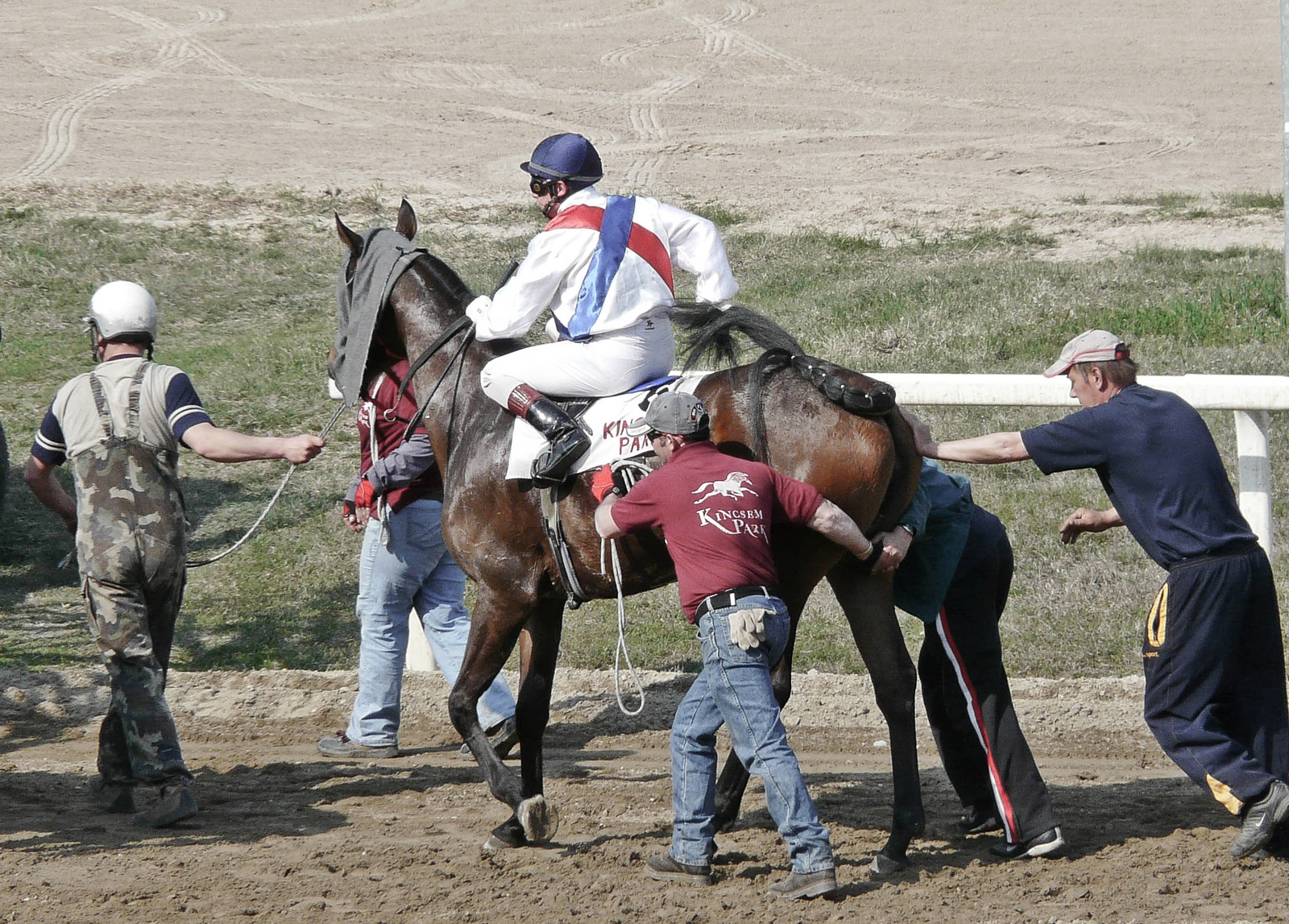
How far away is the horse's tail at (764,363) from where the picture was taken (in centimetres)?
489

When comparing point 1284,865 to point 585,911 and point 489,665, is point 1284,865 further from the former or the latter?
point 489,665

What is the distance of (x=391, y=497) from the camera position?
6484mm

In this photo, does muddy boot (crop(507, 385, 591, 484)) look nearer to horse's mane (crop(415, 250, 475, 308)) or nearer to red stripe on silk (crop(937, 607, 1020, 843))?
horse's mane (crop(415, 250, 475, 308))

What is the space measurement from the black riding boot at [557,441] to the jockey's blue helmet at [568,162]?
0.88 metres

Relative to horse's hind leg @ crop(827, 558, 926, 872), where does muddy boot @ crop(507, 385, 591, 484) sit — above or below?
above

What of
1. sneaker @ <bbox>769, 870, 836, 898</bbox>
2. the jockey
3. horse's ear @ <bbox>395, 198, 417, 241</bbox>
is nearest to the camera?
sneaker @ <bbox>769, 870, 836, 898</bbox>

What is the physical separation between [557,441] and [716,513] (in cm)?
82

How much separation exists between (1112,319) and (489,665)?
768cm

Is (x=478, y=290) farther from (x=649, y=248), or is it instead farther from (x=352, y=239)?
(x=649, y=248)

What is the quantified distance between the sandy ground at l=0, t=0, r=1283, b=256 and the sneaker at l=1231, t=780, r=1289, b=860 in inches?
450

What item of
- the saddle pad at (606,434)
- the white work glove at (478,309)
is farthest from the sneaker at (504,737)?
the white work glove at (478,309)

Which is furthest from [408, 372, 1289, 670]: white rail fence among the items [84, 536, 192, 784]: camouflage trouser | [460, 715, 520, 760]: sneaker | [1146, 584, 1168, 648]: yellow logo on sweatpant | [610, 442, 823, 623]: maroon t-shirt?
[84, 536, 192, 784]: camouflage trouser

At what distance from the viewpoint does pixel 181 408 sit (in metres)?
5.56

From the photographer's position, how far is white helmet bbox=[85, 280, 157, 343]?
5594 mm
